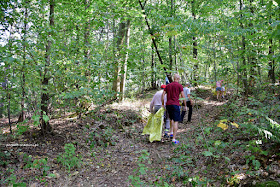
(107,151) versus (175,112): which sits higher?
(175,112)

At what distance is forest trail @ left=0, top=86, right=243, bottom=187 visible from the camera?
3.88 m

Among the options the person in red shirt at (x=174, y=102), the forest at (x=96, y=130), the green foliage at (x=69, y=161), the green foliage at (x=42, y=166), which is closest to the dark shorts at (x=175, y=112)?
the person in red shirt at (x=174, y=102)

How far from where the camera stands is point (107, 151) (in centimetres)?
555

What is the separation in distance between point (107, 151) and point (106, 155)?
0.93 feet

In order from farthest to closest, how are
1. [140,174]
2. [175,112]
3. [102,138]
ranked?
1. [102,138]
2. [175,112]
3. [140,174]

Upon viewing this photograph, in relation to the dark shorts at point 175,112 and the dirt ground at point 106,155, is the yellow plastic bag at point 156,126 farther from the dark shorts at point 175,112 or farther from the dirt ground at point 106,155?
the dark shorts at point 175,112

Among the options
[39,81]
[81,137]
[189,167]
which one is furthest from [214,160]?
[39,81]

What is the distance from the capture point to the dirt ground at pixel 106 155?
3703mm

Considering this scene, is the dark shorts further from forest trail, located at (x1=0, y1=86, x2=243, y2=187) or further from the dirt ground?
the dirt ground

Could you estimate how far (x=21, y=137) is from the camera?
5273 mm

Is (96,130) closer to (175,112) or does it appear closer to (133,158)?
(133,158)

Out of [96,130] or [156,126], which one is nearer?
[156,126]

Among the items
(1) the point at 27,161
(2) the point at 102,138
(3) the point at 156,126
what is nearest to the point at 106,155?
(2) the point at 102,138

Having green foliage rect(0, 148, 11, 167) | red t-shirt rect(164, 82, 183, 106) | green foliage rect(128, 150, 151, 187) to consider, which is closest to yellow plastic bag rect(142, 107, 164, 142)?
red t-shirt rect(164, 82, 183, 106)
